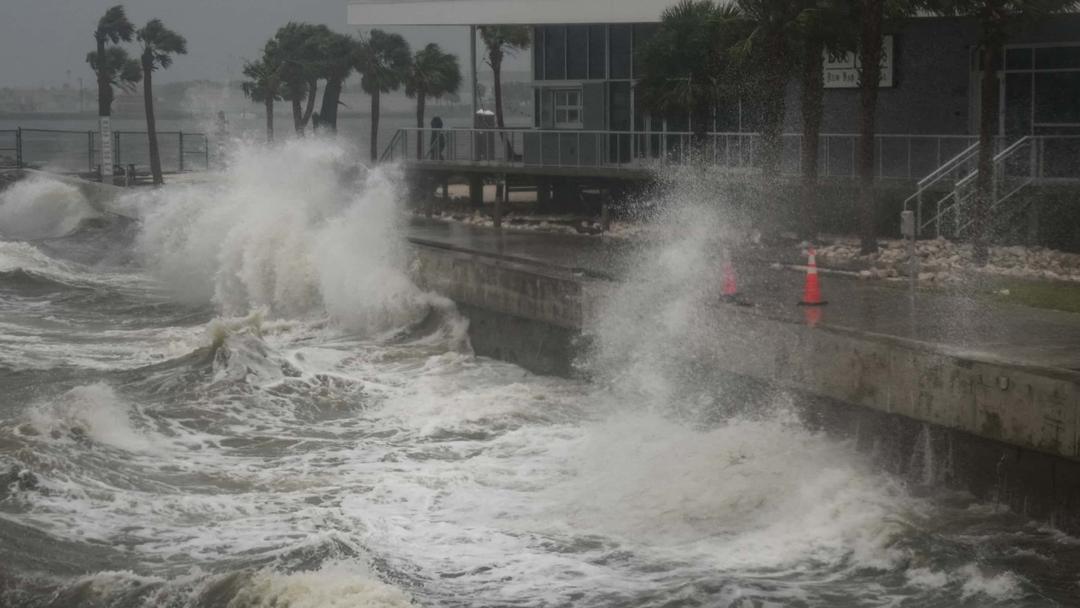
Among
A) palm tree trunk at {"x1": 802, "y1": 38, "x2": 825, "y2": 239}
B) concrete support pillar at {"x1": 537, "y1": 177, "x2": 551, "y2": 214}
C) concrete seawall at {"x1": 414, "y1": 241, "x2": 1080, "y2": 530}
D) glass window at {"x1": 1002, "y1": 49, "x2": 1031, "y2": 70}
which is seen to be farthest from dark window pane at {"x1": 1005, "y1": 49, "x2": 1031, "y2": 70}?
concrete seawall at {"x1": 414, "y1": 241, "x2": 1080, "y2": 530}

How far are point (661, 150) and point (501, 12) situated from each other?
559 centimetres

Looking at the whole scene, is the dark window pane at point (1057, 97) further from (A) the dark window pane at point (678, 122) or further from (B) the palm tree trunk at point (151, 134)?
(B) the palm tree trunk at point (151, 134)

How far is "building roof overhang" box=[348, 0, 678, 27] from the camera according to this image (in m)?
30.2

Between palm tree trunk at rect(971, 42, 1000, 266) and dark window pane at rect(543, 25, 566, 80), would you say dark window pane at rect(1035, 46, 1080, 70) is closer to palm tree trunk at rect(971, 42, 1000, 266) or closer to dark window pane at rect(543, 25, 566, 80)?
palm tree trunk at rect(971, 42, 1000, 266)

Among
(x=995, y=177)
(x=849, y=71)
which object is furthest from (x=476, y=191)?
Answer: (x=995, y=177)

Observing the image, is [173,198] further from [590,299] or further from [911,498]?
[911,498]

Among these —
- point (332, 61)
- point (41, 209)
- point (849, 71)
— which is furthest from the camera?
point (332, 61)

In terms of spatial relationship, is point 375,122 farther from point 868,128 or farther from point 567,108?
point 868,128

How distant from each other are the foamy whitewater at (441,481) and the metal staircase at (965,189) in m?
3.20

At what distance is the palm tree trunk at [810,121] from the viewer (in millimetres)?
22547

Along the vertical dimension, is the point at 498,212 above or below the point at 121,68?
below

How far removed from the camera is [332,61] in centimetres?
6297

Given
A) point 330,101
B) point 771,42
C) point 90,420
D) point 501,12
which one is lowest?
point 90,420

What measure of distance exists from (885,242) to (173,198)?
73.8 ft
